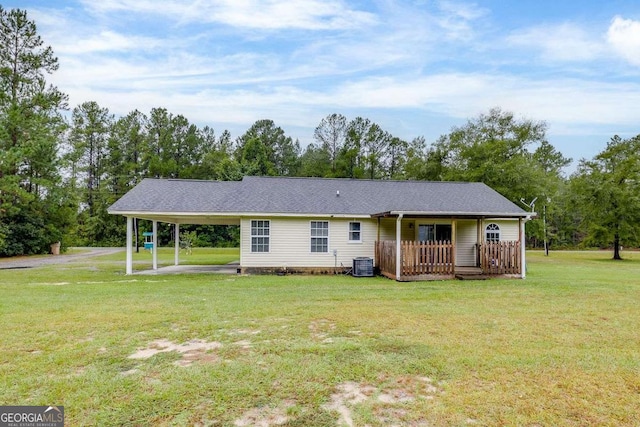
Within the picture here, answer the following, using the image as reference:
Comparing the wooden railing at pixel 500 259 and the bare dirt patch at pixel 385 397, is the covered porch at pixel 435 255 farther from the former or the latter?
the bare dirt patch at pixel 385 397

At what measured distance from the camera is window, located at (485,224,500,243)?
53.1 ft

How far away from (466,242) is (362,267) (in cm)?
516

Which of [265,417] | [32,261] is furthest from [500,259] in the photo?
[32,261]

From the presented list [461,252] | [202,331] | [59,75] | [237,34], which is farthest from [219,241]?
[202,331]

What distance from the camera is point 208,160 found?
133 ft

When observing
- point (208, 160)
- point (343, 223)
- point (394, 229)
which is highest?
point (208, 160)

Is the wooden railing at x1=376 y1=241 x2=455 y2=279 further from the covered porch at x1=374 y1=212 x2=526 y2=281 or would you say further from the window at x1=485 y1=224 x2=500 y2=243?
the window at x1=485 y1=224 x2=500 y2=243

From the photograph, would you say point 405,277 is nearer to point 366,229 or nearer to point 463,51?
point 366,229

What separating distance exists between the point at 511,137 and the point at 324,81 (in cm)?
1782

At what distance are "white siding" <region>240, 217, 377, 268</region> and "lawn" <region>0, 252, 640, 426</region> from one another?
17.8 feet

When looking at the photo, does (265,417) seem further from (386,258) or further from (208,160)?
(208,160)

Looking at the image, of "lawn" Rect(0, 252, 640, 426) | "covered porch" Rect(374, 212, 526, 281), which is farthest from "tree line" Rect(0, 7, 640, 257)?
"lawn" Rect(0, 252, 640, 426)

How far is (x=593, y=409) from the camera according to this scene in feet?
10.7

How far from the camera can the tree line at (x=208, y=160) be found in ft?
79.7
